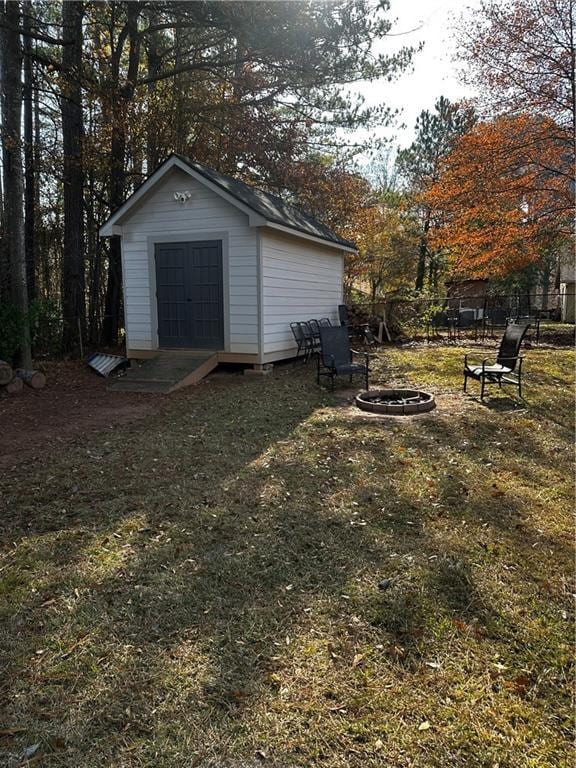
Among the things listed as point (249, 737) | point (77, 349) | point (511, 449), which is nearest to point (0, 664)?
point (249, 737)

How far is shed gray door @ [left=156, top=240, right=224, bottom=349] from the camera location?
30.4 feet

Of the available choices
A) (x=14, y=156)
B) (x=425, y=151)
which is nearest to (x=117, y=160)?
(x=14, y=156)

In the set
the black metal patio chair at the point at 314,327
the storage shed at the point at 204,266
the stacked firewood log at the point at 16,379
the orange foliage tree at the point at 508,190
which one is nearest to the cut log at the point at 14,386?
the stacked firewood log at the point at 16,379

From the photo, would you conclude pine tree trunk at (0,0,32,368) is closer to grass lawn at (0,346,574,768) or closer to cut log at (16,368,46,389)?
cut log at (16,368,46,389)

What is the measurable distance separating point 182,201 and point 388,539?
7.97m

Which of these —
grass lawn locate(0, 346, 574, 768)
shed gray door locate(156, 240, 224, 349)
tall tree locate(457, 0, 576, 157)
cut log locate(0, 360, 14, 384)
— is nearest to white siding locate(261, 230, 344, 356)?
shed gray door locate(156, 240, 224, 349)

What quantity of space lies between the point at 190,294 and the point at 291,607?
7809mm

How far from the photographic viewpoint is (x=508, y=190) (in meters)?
12.9

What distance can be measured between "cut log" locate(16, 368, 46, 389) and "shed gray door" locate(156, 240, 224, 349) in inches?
93.9

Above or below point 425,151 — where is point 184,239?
below

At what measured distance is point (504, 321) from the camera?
17766 mm

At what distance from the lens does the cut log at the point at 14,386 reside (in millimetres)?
7998

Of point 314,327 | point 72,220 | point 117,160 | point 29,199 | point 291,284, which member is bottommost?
point 314,327

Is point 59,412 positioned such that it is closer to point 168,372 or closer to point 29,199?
point 168,372
